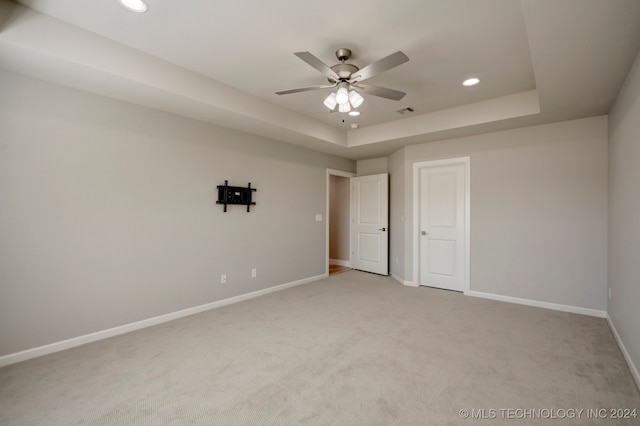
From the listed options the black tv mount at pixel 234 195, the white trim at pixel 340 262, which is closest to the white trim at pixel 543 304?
the white trim at pixel 340 262

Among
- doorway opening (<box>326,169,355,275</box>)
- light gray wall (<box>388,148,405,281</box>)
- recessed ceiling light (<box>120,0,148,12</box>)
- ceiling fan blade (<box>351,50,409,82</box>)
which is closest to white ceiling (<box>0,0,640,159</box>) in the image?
recessed ceiling light (<box>120,0,148,12</box>)

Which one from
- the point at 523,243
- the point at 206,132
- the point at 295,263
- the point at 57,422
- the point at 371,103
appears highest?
the point at 371,103

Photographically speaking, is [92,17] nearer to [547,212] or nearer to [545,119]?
[545,119]

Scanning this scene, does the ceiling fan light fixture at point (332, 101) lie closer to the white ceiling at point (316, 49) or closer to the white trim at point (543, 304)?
the white ceiling at point (316, 49)

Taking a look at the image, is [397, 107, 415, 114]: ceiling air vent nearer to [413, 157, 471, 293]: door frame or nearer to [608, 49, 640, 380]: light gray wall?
[413, 157, 471, 293]: door frame

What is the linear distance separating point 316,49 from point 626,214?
3109mm

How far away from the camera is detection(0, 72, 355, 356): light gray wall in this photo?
256 cm

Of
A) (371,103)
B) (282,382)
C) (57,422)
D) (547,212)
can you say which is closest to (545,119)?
(547,212)

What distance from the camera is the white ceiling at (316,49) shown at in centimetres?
208

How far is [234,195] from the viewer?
13.6ft

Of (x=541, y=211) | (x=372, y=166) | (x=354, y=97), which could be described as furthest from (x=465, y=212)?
(x=354, y=97)

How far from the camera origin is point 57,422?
1802 millimetres

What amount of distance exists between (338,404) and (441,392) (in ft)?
2.45

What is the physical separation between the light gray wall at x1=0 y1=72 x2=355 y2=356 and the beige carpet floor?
39 cm
